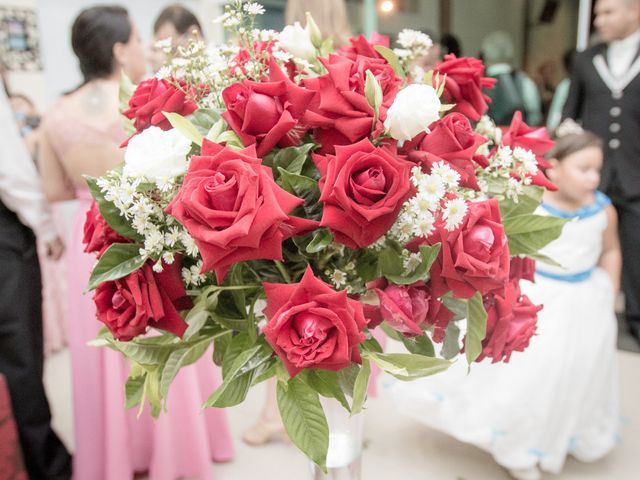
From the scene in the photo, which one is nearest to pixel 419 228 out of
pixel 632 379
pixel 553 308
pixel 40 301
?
pixel 553 308

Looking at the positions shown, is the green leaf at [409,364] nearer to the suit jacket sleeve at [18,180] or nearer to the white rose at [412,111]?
the white rose at [412,111]

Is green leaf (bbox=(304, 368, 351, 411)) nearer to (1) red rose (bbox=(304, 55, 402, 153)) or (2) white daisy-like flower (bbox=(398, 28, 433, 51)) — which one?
(1) red rose (bbox=(304, 55, 402, 153))

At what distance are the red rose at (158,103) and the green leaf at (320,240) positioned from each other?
0.85ft

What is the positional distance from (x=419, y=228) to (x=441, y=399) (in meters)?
1.60

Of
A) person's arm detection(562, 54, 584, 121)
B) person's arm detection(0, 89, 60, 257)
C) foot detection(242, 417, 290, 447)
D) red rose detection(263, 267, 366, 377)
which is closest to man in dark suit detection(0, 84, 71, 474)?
person's arm detection(0, 89, 60, 257)

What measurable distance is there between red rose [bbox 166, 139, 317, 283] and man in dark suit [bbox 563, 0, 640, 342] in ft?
9.81

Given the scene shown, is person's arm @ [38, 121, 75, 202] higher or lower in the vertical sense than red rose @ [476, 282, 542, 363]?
lower

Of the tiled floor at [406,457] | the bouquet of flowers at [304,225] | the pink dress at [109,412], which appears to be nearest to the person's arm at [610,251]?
the tiled floor at [406,457]

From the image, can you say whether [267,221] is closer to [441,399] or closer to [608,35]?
[441,399]

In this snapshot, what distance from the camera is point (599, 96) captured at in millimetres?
3162

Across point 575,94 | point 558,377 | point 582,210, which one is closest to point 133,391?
point 558,377

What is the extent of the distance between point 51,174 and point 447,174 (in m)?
1.65

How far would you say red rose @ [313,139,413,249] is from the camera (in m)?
0.62

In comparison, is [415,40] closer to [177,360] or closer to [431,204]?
[431,204]
